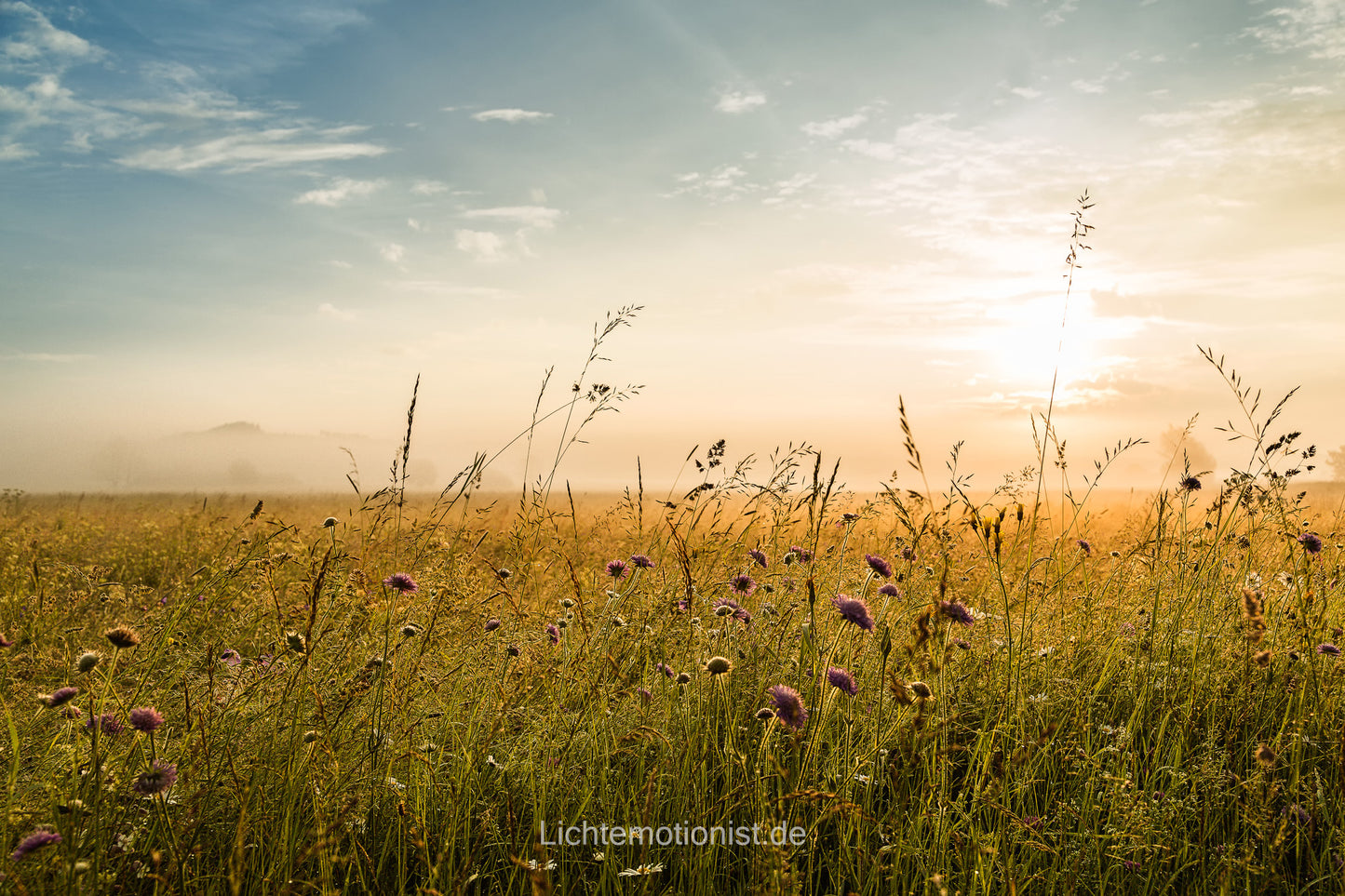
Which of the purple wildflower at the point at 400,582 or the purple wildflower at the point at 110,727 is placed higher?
the purple wildflower at the point at 400,582

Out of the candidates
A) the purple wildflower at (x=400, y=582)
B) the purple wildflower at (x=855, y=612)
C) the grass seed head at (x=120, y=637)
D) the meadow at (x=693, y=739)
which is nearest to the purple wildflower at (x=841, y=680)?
the meadow at (x=693, y=739)

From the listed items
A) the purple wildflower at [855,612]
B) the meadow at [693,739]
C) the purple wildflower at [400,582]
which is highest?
the purple wildflower at [855,612]

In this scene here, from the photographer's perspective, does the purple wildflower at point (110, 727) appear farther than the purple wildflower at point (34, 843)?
Yes

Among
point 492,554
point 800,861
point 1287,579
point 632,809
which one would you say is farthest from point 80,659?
point 492,554

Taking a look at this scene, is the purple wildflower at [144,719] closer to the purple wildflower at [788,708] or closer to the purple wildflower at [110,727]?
the purple wildflower at [110,727]

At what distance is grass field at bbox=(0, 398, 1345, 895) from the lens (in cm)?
164

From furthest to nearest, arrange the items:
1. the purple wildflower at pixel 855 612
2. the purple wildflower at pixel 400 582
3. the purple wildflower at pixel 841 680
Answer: the purple wildflower at pixel 400 582
the purple wildflower at pixel 841 680
the purple wildflower at pixel 855 612

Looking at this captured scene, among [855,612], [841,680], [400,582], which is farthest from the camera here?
[400,582]

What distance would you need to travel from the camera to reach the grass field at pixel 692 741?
1.64 meters

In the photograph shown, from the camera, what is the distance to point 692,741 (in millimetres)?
2102

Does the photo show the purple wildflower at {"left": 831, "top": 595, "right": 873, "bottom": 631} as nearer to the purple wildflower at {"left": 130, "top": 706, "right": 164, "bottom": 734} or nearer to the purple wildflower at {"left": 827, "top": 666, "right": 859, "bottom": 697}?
the purple wildflower at {"left": 827, "top": 666, "right": 859, "bottom": 697}

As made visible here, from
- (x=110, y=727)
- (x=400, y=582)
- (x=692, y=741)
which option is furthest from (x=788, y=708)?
(x=110, y=727)

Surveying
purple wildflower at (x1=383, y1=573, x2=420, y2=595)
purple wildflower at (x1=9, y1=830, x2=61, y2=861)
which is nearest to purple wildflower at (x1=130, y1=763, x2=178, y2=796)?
purple wildflower at (x1=9, y1=830, x2=61, y2=861)

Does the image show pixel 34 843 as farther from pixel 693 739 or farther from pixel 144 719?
pixel 693 739
